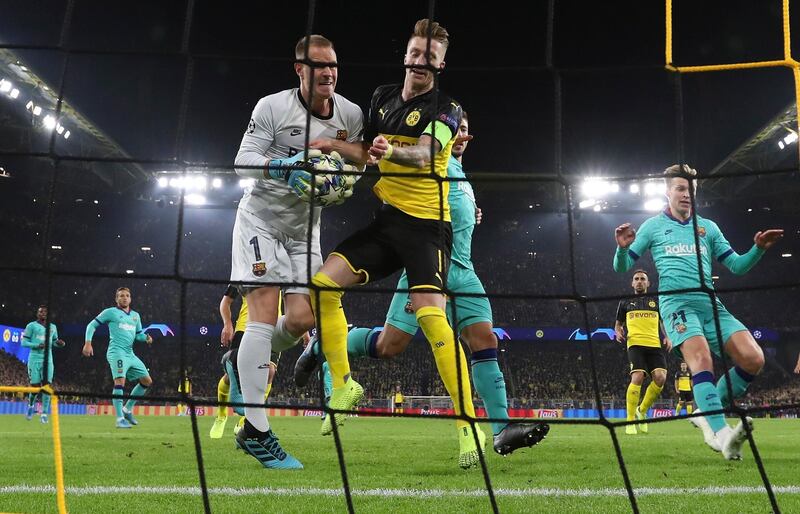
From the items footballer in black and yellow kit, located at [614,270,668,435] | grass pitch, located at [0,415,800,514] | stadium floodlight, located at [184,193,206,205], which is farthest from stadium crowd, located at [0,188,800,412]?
grass pitch, located at [0,415,800,514]

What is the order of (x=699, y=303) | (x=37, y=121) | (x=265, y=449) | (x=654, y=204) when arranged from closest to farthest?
(x=265, y=449)
(x=699, y=303)
(x=37, y=121)
(x=654, y=204)

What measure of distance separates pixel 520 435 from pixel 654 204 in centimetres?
2354

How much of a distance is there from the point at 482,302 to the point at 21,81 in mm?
17601

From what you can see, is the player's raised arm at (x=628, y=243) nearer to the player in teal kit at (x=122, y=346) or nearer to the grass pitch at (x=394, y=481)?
the grass pitch at (x=394, y=481)

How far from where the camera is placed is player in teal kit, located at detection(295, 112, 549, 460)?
3.79 meters

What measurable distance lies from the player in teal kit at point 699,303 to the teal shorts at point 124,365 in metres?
7.07

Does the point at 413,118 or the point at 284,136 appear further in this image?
the point at 284,136

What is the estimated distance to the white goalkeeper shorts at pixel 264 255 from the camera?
12.3ft

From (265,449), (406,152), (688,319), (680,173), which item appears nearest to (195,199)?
(688,319)

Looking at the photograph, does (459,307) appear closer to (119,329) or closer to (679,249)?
(679,249)

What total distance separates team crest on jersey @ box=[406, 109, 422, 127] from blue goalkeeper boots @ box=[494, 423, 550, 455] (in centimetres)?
150

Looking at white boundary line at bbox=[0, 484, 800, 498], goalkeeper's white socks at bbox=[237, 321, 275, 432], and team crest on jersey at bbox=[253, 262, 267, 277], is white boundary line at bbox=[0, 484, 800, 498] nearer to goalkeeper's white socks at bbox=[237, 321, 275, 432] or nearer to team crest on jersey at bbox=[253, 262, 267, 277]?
A: goalkeeper's white socks at bbox=[237, 321, 275, 432]

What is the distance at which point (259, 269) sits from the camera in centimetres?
374

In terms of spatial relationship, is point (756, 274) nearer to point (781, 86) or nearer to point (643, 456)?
point (781, 86)
